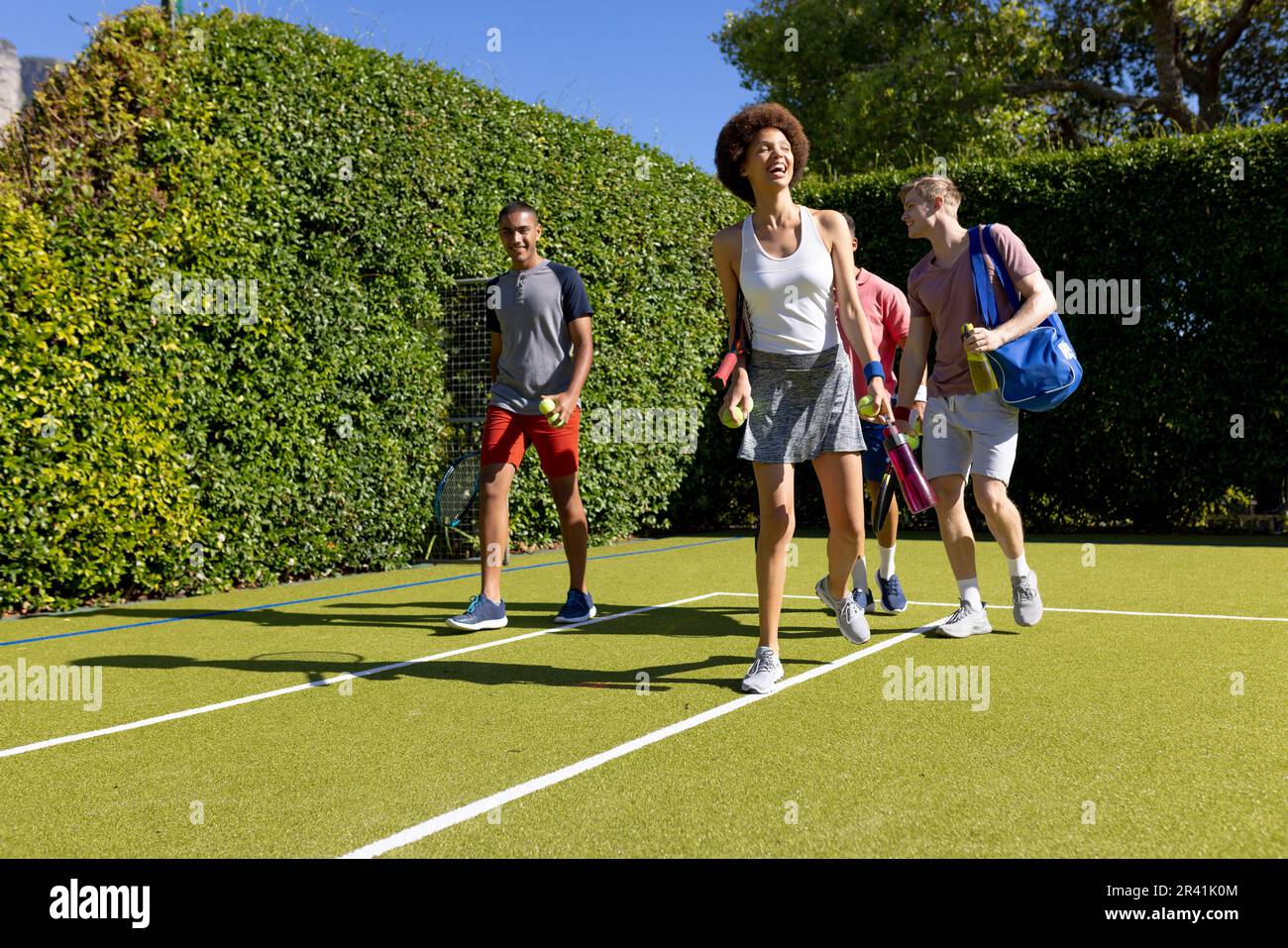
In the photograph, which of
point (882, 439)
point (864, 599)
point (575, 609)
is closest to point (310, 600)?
point (575, 609)

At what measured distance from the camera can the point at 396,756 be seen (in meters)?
3.90

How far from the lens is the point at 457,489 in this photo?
32.7 ft

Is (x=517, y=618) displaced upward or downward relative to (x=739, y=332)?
downward

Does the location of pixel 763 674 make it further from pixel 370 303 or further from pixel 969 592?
pixel 370 303

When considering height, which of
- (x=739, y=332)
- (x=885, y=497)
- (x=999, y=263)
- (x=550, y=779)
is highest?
(x=999, y=263)

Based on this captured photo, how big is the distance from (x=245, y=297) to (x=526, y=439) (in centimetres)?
284

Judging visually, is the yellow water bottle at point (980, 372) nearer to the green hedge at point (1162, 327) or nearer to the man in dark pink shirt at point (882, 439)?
the man in dark pink shirt at point (882, 439)

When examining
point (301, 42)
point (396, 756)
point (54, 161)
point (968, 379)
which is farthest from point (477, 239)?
point (396, 756)

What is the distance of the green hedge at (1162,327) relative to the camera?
11.2 metres

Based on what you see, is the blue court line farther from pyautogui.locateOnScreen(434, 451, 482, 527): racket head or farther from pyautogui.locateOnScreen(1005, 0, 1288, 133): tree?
pyautogui.locateOnScreen(1005, 0, 1288, 133): tree

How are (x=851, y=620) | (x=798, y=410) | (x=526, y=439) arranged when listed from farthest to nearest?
1. (x=526, y=439)
2. (x=851, y=620)
3. (x=798, y=410)

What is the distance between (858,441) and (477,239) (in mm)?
6319

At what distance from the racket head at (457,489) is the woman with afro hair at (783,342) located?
5474 mm

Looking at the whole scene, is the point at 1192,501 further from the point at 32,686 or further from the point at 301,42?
the point at 32,686
